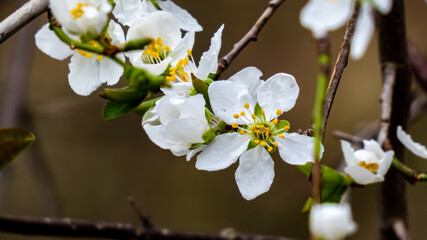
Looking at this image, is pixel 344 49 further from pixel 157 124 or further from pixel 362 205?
pixel 362 205

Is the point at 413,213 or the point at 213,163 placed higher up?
the point at 213,163

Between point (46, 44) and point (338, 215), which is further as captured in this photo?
point (46, 44)

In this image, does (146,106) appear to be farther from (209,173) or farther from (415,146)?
(209,173)

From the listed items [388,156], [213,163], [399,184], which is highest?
[213,163]

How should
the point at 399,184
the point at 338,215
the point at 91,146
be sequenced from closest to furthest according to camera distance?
1. the point at 338,215
2. the point at 399,184
3. the point at 91,146

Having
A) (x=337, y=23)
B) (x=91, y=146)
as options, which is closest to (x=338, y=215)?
(x=337, y=23)

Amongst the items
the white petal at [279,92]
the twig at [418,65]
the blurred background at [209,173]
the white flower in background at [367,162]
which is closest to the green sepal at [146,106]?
the white petal at [279,92]
